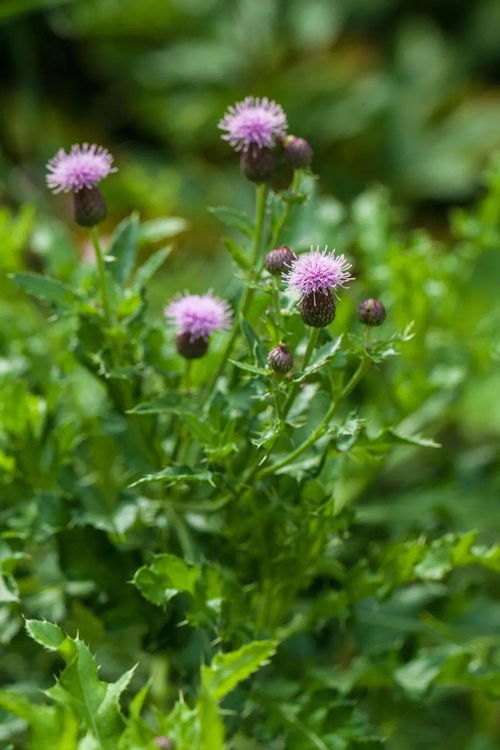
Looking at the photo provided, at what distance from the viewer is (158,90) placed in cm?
356

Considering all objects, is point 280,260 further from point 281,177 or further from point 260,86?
point 260,86

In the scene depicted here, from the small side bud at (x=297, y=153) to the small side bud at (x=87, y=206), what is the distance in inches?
9.1

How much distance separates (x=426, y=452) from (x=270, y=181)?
1.23 m

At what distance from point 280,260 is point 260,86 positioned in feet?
8.65

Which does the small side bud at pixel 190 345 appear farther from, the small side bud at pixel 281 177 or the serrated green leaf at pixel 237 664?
the serrated green leaf at pixel 237 664

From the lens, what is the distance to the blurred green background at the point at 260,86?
133 inches

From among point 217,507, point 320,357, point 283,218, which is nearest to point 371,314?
point 320,357

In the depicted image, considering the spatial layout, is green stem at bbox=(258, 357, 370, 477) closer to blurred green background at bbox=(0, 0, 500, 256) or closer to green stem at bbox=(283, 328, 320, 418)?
green stem at bbox=(283, 328, 320, 418)

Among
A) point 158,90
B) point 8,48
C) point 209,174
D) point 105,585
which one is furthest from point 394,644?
point 8,48

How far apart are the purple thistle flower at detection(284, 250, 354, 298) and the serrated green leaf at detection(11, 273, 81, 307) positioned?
0.37 meters

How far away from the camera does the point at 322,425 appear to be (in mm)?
1003

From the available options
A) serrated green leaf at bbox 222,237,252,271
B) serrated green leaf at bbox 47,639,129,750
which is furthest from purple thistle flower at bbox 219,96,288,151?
serrated green leaf at bbox 47,639,129,750

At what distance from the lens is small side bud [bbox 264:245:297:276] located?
102cm

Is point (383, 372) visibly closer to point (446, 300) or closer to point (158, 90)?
point (446, 300)
